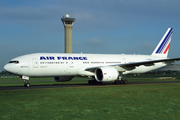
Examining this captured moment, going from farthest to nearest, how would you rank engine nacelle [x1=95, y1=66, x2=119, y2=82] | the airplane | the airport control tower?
1. the airport control tower
2. engine nacelle [x1=95, y1=66, x2=119, y2=82]
3. the airplane

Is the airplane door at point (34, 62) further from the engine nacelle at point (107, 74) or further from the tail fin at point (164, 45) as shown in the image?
the tail fin at point (164, 45)

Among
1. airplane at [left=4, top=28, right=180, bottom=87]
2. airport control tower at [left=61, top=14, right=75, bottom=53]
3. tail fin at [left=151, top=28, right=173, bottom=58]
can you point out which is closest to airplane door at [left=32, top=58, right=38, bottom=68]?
airplane at [left=4, top=28, right=180, bottom=87]

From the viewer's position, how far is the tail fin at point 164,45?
4009 centimetres

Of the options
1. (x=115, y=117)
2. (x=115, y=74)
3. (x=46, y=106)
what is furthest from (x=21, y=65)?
(x=115, y=117)

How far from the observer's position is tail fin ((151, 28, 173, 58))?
40094 millimetres

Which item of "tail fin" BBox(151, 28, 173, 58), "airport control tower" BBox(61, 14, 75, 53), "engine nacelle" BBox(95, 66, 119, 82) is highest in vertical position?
"airport control tower" BBox(61, 14, 75, 53)

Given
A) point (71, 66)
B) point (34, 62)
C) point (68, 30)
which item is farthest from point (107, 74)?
point (68, 30)

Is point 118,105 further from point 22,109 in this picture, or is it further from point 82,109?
point 22,109

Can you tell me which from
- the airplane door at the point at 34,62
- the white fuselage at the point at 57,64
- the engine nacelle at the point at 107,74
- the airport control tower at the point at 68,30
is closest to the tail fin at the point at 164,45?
the white fuselage at the point at 57,64

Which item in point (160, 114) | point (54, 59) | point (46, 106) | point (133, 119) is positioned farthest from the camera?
point (54, 59)

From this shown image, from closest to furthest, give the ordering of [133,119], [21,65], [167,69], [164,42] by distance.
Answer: [133,119], [21,65], [164,42], [167,69]

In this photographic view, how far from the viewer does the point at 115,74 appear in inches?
1133

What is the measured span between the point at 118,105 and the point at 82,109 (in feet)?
7.58

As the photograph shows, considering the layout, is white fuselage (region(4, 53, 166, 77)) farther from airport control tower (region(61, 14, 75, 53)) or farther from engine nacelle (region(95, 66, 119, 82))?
airport control tower (region(61, 14, 75, 53))
